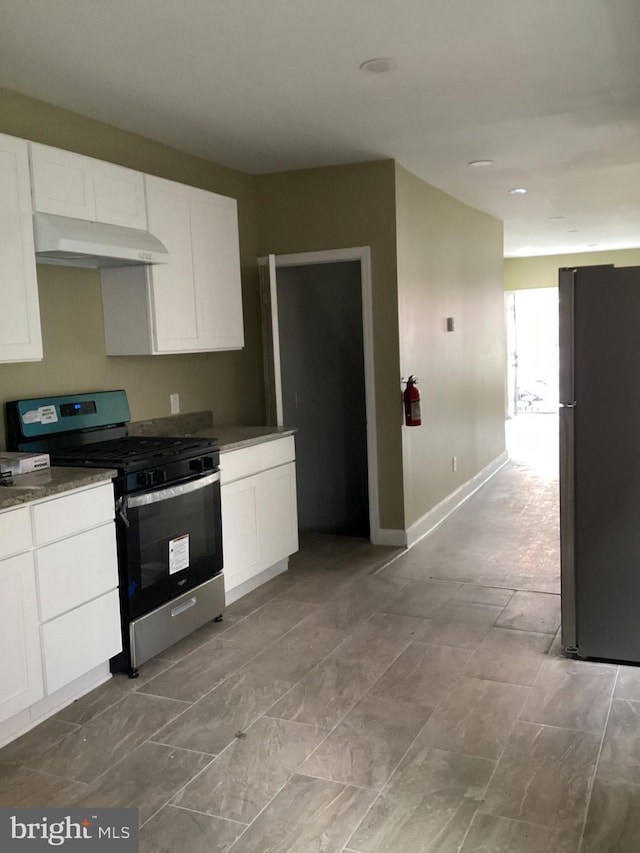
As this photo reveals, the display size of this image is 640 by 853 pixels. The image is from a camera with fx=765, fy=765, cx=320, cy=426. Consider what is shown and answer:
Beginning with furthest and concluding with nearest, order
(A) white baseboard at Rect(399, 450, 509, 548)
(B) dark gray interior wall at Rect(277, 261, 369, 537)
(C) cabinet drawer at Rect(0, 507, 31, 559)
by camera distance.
Answer: 1. (B) dark gray interior wall at Rect(277, 261, 369, 537)
2. (A) white baseboard at Rect(399, 450, 509, 548)
3. (C) cabinet drawer at Rect(0, 507, 31, 559)

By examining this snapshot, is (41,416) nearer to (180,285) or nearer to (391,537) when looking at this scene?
(180,285)

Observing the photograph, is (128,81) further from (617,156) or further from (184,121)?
(617,156)

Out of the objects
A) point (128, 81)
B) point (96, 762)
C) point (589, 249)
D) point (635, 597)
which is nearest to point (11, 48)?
point (128, 81)

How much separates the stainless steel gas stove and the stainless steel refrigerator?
1.68m

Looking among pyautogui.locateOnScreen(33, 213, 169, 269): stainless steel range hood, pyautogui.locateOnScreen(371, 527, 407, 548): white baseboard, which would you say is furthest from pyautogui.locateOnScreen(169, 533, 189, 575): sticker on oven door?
pyautogui.locateOnScreen(371, 527, 407, 548): white baseboard

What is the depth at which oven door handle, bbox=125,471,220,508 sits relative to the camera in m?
3.25

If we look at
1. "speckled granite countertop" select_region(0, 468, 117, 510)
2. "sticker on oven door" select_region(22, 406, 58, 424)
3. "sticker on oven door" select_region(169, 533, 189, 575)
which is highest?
"sticker on oven door" select_region(22, 406, 58, 424)

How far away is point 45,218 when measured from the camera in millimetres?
3162

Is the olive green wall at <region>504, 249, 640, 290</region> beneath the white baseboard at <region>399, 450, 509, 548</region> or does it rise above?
above

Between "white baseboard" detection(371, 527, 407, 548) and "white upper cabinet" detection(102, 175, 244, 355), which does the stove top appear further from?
"white baseboard" detection(371, 527, 407, 548)

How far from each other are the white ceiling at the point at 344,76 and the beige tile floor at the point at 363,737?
101 inches

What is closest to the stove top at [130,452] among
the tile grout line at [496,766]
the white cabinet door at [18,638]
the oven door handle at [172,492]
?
the oven door handle at [172,492]

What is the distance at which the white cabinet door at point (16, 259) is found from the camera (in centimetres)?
299

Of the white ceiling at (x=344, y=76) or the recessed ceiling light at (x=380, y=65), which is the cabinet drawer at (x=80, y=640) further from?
the recessed ceiling light at (x=380, y=65)
